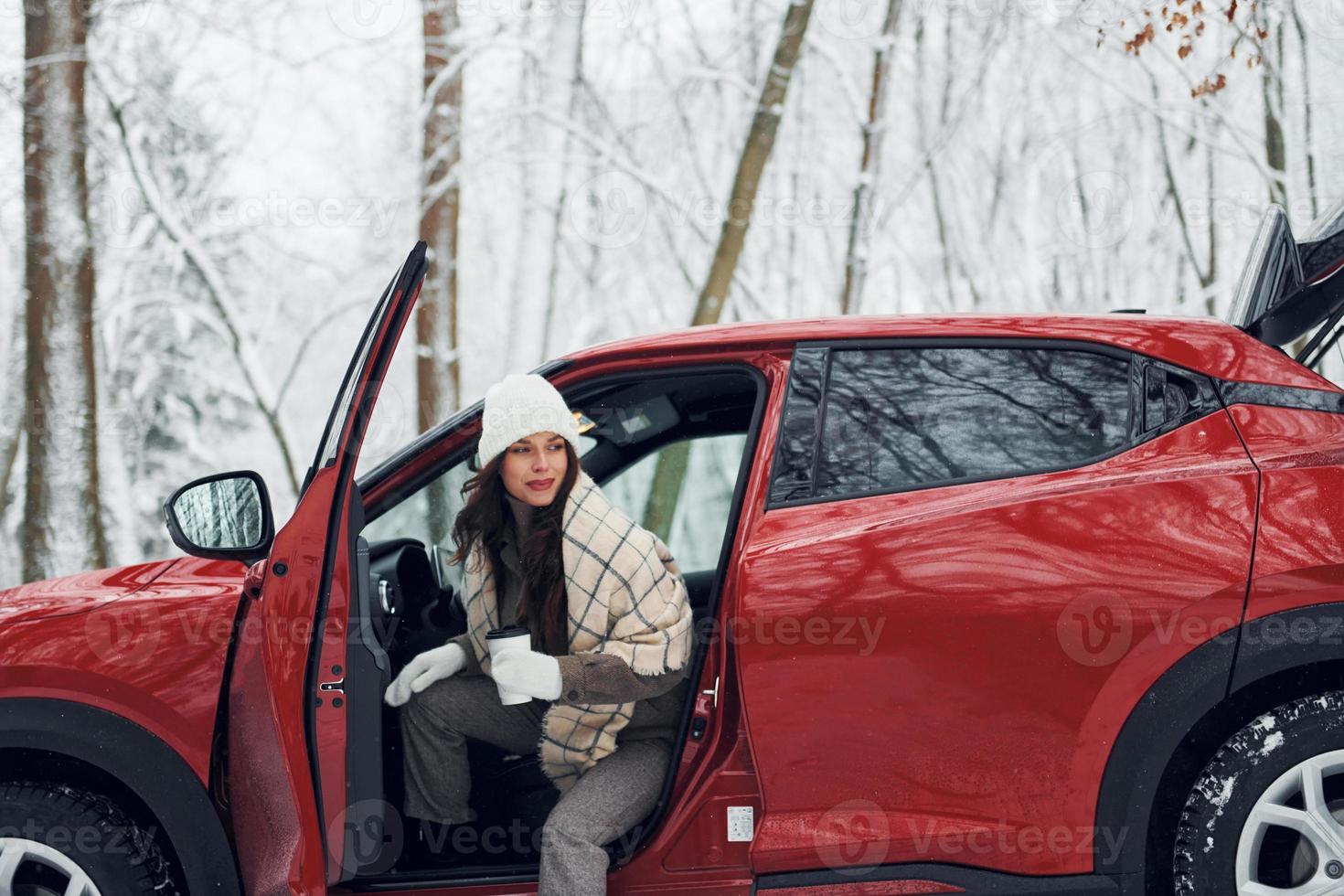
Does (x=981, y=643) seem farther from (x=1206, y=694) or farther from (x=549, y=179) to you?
(x=549, y=179)

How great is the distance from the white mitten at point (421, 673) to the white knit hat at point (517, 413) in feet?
1.66

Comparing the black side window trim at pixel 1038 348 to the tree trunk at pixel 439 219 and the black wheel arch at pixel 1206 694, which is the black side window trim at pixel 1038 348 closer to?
the black wheel arch at pixel 1206 694

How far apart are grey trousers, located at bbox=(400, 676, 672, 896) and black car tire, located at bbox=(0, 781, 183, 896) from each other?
23.6 inches

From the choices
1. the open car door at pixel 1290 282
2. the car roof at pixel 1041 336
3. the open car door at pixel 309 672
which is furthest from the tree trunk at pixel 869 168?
the open car door at pixel 309 672

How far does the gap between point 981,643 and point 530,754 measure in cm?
124

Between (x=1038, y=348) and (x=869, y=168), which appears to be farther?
(x=869, y=168)

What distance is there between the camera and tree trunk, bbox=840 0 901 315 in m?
9.53

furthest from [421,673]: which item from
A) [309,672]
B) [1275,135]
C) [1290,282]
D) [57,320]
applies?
[1275,135]

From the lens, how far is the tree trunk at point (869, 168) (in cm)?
953

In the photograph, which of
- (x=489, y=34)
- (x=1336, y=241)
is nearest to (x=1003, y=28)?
(x=489, y=34)

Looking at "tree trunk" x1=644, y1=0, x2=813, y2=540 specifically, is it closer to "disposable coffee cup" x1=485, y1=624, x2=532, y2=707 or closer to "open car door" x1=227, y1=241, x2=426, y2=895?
"disposable coffee cup" x1=485, y1=624, x2=532, y2=707

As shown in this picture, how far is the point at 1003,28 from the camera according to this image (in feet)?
33.1

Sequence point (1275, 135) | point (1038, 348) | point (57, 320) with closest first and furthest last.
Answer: point (1038, 348)
point (57, 320)
point (1275, 135)

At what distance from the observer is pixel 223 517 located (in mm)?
2545
